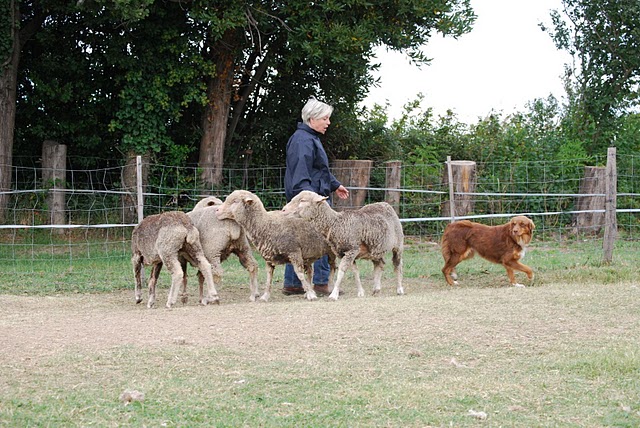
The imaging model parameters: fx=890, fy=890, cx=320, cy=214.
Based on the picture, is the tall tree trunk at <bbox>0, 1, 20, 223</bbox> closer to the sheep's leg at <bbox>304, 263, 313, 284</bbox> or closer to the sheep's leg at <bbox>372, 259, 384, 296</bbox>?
the sheep's leg at <bbox>304, 263, 313, 284</bbox>

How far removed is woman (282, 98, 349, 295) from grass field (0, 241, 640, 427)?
1.71 feet

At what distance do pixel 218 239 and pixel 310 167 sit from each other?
148 cm

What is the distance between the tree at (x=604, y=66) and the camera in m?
21.6

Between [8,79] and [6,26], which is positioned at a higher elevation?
[6,26]

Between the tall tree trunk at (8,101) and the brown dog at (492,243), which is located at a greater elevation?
the tall tree trunk at (8,101)

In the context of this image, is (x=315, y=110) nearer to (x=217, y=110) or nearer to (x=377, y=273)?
(x=377, y=273)

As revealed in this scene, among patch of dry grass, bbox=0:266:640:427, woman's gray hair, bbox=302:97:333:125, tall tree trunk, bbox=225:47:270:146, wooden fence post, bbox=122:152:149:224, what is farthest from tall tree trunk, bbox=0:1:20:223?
woman's gray hair, bbox=302:97:333:125

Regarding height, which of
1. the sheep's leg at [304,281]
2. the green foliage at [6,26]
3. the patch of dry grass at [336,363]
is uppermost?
the green foliage at [6,26]

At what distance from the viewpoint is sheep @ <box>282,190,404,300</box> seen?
10.4 meters

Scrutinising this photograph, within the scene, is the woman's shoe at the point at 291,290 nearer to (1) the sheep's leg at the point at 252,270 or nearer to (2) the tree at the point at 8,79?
(1) the sheep's leg at the point at 252,270

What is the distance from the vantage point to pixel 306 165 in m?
10.8

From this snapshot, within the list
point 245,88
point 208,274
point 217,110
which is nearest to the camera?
point 208,274

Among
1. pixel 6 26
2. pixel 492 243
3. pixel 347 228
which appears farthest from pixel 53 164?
pixel 492 243

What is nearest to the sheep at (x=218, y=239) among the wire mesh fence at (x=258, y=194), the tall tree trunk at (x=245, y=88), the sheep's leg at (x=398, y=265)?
the sheep's leg at (x=398, y=265)
